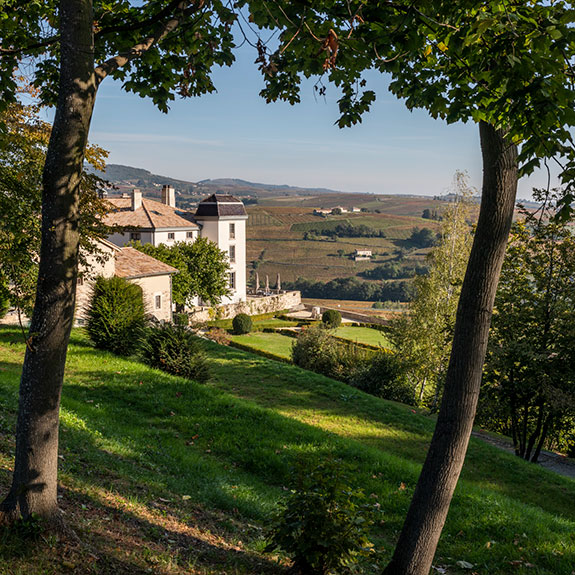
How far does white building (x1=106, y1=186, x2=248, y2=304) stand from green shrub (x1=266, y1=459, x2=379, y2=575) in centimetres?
4345

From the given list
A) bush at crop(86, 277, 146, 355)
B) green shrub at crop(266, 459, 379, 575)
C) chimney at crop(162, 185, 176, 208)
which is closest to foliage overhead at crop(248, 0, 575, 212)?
green shrub at crop(266, 459, 379, 575)

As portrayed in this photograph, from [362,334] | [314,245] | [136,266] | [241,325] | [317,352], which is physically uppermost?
[314,245]

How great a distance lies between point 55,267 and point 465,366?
3.69 meters

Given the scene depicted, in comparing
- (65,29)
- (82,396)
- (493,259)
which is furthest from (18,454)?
(82,396)

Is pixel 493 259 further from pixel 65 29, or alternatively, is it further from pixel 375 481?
pixel 375 481

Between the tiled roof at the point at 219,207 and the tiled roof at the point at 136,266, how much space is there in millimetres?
22187

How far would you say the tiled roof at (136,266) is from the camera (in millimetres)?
29938

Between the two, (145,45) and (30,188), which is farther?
(30,188)

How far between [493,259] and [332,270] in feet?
404

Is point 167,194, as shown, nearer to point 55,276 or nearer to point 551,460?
point 551,460

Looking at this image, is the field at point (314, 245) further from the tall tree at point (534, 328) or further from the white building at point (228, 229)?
the tall tree at point (534, 328)

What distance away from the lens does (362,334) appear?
4912 cm

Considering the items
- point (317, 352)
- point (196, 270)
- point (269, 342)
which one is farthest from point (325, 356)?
point (196, 270)

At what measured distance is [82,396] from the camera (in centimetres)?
1162
